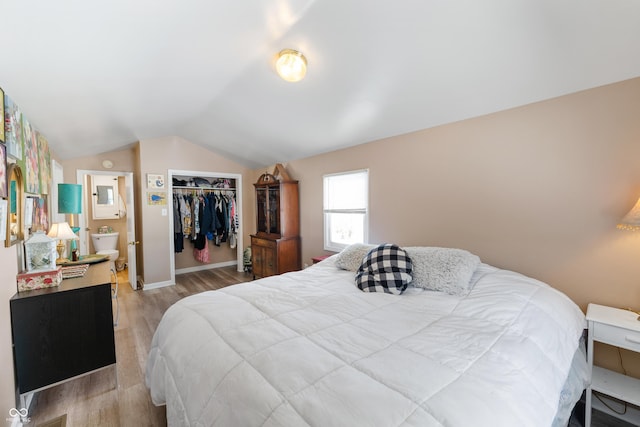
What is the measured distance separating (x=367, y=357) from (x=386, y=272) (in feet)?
3.23

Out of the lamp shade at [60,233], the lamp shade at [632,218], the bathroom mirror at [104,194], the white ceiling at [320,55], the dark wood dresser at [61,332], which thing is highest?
the white ceiling at [320,55]

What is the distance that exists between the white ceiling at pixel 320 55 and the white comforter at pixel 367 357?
1.43m

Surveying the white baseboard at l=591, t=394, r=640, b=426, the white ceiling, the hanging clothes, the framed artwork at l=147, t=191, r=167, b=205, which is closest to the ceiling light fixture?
the white ceiling

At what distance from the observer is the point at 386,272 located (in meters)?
2.00

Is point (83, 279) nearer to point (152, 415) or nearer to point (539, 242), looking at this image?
point (152, 415)

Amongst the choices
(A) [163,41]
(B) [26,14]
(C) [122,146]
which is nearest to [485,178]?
(A) [163,41]

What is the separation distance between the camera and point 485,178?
228 cm

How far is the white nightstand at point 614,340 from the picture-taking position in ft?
4.92

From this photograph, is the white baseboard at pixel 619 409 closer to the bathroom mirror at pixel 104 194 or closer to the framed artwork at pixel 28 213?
the framed artwork at pixel 28 213

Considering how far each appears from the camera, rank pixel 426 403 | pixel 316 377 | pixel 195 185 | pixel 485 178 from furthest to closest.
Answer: pixel 195 185, pixel 485 178, pixel 316 377, pixel 426 403

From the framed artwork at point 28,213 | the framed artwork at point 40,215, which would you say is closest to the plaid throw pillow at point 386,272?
the framed artwork at point 28,213

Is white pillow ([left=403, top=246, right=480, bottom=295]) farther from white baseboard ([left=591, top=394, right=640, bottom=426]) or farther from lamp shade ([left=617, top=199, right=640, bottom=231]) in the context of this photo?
white baseboard ([left=591, top=394, right=640, bottom=426])

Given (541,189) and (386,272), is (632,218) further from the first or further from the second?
(386,272)

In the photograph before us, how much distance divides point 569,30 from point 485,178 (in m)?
1.06
